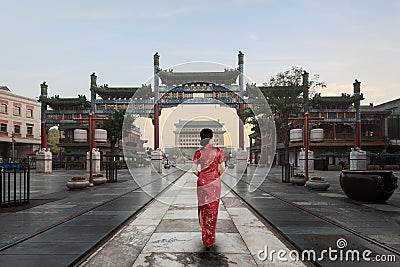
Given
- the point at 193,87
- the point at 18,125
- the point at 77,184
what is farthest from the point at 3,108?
the point at 77,184

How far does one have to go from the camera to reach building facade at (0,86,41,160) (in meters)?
57.9

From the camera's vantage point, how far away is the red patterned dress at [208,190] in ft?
19.9

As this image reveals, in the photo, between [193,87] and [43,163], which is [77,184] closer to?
[43,163]

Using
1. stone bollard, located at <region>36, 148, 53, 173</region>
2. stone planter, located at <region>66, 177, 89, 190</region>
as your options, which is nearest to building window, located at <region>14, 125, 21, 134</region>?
stone bollard, located at <region>36, 148, 53, 173</region>

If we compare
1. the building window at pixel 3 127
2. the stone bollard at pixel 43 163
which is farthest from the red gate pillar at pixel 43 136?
the building window at pixel 3 127

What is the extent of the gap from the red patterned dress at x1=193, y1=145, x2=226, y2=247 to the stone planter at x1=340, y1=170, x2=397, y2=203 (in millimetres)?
7832

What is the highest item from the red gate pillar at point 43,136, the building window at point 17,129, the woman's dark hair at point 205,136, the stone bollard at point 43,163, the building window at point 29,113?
the building window at point 29,113

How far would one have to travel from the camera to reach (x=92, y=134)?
2028 centimetres

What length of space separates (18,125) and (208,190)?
63452 millimetres

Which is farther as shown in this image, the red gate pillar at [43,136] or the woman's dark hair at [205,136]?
the red gate pillar at [43,136]

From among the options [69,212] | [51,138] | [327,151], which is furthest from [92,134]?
[51,138]

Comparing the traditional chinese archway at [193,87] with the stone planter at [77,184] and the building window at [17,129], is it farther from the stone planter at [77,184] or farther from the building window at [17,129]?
the building window at [17,129]

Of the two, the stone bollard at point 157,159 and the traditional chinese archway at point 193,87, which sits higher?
the traditional chinese archway at point 193,87

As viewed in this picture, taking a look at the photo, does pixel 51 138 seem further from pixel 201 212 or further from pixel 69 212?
pixel 201 212
